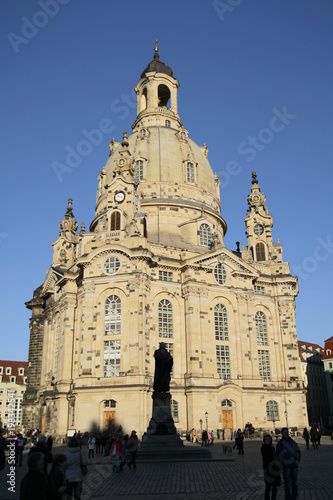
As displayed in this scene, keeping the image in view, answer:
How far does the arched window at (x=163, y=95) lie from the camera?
7668 centimetres

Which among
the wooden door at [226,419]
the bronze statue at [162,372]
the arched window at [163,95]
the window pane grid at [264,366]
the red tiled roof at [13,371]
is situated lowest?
the wooden door at [226,419]

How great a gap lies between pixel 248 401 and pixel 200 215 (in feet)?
76.1

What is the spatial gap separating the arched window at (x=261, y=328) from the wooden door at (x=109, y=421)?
19.1 metres

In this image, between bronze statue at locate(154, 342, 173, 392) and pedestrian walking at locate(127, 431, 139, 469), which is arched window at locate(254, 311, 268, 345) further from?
pedestrian walking at locate(127, 431, 139, 469)

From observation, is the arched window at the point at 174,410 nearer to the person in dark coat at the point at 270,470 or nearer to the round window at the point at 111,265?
the round window at the point at 111,265

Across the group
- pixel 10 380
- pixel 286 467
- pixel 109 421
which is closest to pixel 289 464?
pixel 286 467

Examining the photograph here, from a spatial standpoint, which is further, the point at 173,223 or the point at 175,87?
the point at 175,87

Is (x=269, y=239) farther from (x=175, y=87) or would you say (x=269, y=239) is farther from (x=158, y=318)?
(x=175, y=87)

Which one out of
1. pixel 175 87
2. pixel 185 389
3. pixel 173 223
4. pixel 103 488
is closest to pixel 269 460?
pixel 103 488

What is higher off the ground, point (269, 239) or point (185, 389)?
point (269, 239)

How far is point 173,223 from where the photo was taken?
192ft

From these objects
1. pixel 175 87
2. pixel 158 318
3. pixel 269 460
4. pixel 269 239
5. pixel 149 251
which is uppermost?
pixel 175 87

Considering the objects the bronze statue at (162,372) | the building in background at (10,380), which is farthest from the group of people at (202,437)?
the building in background at (10,380)

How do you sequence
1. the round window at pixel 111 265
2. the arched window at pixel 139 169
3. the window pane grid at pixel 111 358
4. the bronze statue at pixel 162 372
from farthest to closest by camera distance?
the arched window at pixel 139 169, the round window at pixel 111 265, the window pane grid at pixel 111 358, the bronze statue at pixel 162 372
